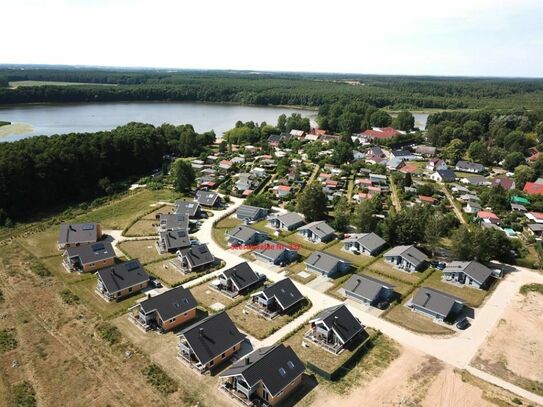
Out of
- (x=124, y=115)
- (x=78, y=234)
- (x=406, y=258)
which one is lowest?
(x=406, y=258)

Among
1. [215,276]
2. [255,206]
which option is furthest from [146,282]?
[255,206]

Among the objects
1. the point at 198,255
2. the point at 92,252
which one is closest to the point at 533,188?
the point at 198,255

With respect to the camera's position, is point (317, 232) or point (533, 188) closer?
point (317, 232)

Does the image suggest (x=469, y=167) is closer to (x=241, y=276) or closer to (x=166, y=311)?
(x=241, y=276)

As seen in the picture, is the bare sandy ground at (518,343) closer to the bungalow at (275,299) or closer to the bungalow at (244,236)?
the bungalow at (275,299)

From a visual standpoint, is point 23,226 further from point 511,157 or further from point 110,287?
point 511,157

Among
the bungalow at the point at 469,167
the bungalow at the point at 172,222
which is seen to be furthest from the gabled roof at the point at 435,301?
the bungalow at the point at 469,167
